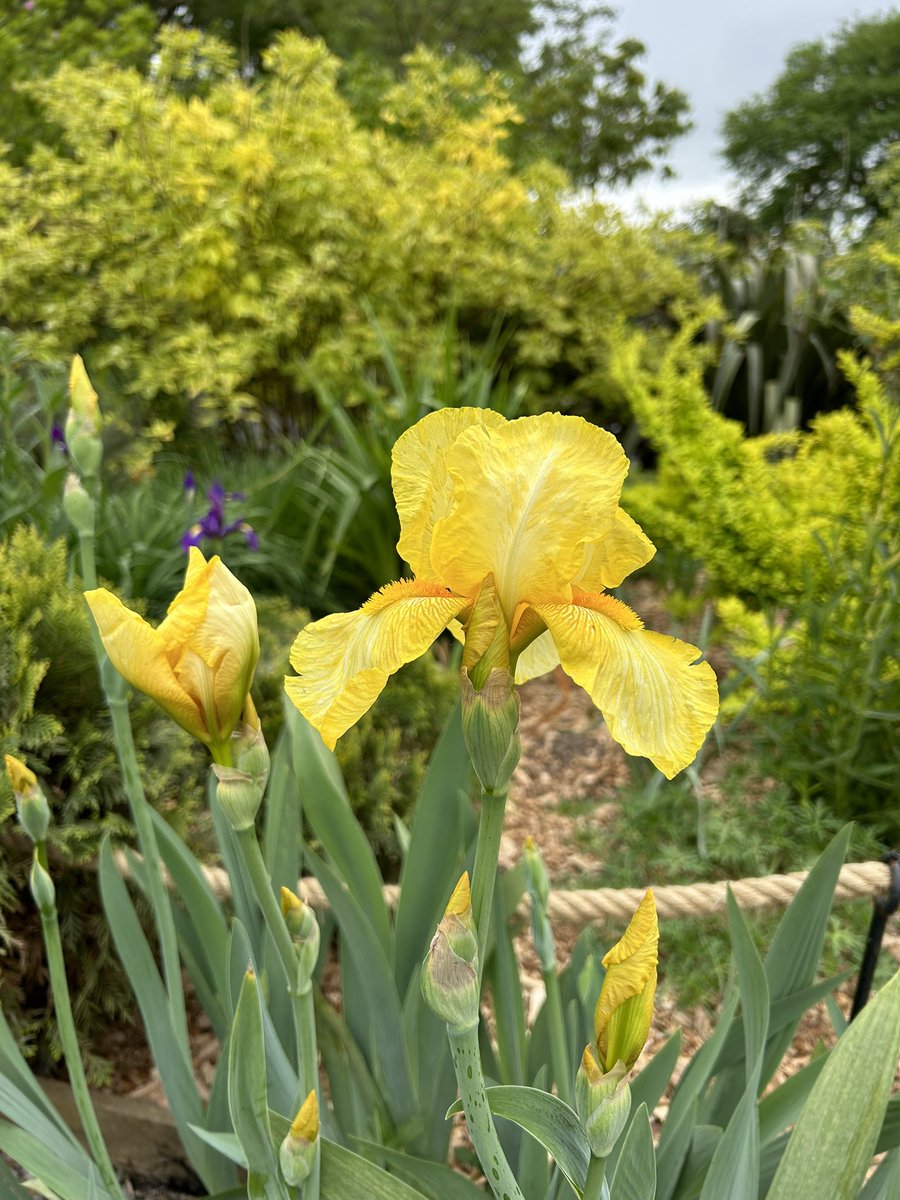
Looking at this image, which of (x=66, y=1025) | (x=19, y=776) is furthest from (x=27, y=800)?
(x=66, y=1025)

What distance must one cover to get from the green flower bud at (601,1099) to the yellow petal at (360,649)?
0.90ft

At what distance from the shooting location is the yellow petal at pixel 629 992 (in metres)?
0.54

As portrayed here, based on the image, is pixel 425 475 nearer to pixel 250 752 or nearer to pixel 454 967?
pixel 250 752

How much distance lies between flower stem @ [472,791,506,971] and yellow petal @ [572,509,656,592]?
0.58 ft

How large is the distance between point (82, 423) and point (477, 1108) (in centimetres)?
86

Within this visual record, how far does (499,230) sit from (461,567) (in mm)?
4782

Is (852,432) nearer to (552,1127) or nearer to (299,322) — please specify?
(552,1127)

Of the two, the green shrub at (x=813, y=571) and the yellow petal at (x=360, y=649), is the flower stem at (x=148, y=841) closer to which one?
the yellow petal at (x=360, y=649)

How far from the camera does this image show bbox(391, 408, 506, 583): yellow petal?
674 mm

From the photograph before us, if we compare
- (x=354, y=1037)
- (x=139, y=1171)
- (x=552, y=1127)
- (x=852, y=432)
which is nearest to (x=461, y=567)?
(x=552, y=1127)

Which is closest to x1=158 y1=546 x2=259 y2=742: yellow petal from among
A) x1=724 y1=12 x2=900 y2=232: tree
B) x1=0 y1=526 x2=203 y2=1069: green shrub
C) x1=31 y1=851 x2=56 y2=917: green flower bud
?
x1=31 y1=851 x2=56 y2=917: green flower bud

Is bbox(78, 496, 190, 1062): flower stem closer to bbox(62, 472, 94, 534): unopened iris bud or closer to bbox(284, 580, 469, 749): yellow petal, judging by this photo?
bbox(62, 472, 94, 534): unopened iris bud

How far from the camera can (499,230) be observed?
494 centimetres

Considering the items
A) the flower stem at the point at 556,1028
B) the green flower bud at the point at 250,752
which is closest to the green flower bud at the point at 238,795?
the green flower bud at the point at 250,752
